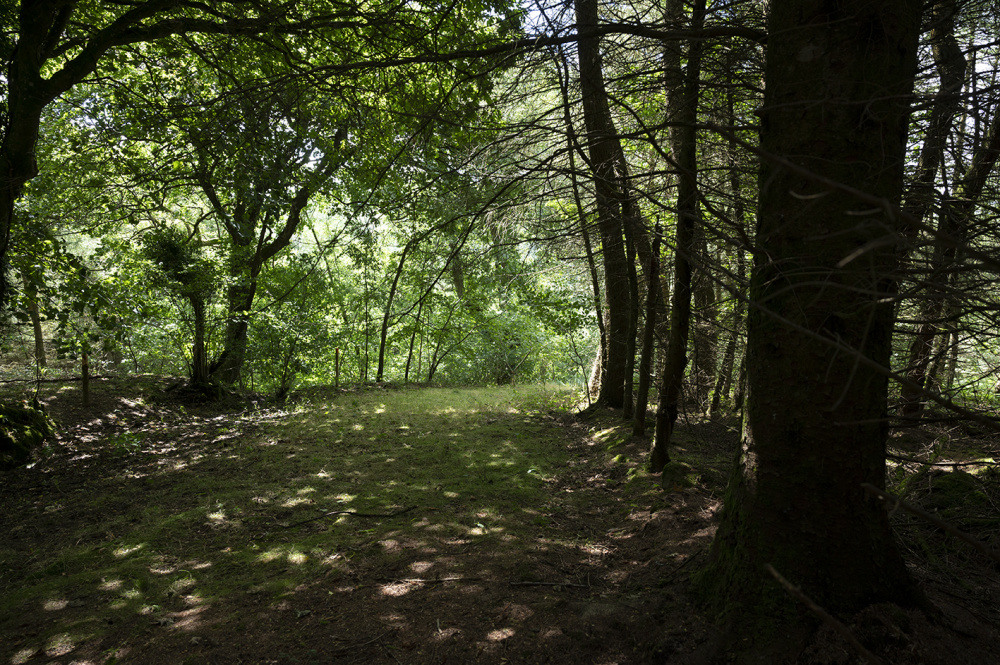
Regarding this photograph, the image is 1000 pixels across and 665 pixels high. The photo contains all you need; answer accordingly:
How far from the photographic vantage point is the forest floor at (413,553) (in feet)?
8.15

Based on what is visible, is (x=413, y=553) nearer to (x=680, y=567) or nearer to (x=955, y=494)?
(x=680, y=567)

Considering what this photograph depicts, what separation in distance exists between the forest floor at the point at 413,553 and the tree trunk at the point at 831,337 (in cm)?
22

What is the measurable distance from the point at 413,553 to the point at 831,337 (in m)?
2.92

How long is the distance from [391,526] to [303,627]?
135 centimetres

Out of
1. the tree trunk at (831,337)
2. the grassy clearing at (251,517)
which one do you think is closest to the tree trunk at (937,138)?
the tree trunk at (831,337)

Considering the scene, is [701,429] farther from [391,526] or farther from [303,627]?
[303,627]

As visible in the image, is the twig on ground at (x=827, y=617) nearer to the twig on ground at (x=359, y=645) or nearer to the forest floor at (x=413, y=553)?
the forest floor at (x=413, y=553)

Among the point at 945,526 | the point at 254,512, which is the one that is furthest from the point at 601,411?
the point at 945,526

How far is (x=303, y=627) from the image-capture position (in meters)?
2.82

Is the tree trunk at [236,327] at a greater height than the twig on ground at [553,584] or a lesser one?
greater

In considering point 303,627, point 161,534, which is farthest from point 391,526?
point 161,534

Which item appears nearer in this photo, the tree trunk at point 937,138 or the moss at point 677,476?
the tree trunk at point 937,138

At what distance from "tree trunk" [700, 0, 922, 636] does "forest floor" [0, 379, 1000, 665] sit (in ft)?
0.73

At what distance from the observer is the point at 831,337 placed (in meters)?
2.14
